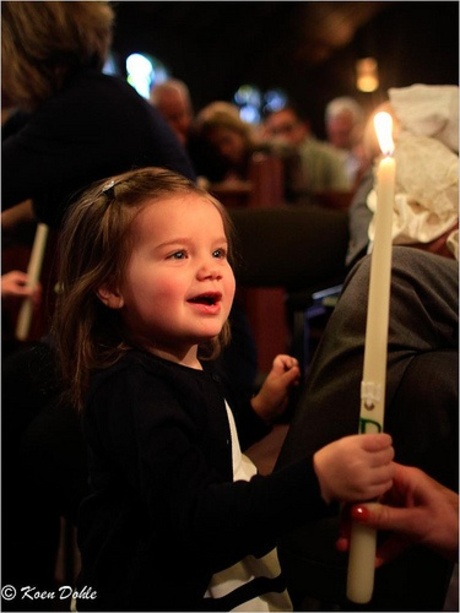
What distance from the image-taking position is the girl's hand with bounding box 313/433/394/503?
2.18 ft

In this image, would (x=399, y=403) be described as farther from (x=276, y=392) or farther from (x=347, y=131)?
(x=347, y=131)

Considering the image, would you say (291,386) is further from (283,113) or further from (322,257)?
(283,113)

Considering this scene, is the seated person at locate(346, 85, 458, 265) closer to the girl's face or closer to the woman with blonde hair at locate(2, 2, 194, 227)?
the woman with blonde hair at locate(2, 2, 194, 227)

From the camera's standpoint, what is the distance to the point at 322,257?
1851mm

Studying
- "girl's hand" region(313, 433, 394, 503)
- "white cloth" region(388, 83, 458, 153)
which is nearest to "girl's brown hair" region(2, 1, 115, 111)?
"white cloth" region(388, 83, 458, 153)

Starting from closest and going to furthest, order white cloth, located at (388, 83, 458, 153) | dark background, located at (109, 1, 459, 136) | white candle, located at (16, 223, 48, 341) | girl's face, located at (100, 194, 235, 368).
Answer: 1. girl's face, located at (100, 194, 235, 368)
2. white cloth, located at (388, 83, 458, 153)
3. white candle, located at (16, 223, 48, 341)
4. dark background, located at (109, 1, 459, 136)

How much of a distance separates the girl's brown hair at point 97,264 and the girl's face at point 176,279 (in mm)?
23

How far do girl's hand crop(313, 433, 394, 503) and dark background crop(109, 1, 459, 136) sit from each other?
7.73 metres

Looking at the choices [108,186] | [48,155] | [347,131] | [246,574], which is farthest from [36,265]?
[347,131]

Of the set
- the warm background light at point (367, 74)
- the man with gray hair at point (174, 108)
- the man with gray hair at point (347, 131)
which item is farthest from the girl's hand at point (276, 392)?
the warm background light at point (367, 74)

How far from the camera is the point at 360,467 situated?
0.66 meters

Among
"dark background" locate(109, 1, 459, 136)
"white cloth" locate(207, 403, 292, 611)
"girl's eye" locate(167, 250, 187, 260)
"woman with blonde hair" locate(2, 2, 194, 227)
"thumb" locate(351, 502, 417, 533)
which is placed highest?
"dark background" locate(109, 1, 459, 136)

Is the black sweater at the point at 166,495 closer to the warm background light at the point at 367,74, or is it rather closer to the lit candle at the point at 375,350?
the lit candle at the point at 375,350

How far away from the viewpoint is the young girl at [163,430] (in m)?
0.73
